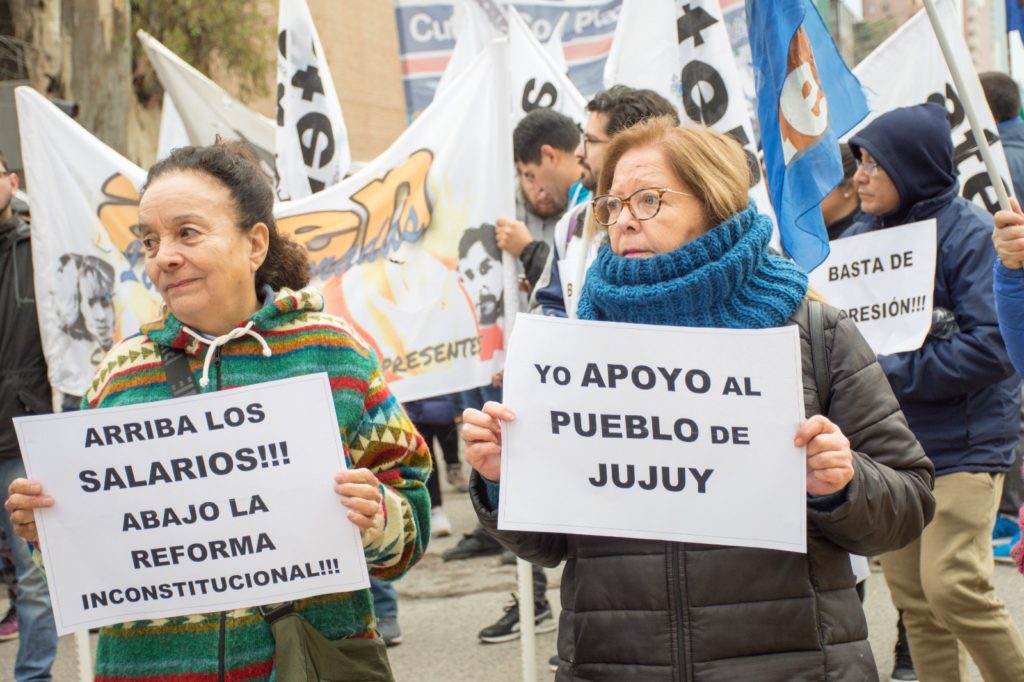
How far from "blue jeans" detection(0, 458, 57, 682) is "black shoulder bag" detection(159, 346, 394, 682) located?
9.24 ft

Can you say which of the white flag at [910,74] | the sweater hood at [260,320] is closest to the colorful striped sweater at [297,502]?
the sweater hood at [260,320]

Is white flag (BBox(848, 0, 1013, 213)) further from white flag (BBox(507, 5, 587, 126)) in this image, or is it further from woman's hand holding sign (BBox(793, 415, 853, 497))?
woman's hand holding sign (BBox(793, 415, 853, 497))

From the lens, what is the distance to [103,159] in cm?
516

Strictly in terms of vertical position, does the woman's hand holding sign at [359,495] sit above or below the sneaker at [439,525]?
above

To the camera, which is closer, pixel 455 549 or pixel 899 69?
pixel 899 69

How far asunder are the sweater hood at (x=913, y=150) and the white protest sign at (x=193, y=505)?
2.52m

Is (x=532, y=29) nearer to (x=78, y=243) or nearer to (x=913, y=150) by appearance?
(x=78, y=243)

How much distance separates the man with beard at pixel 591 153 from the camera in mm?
4332

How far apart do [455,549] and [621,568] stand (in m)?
5.17

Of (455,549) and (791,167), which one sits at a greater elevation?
(791,167)

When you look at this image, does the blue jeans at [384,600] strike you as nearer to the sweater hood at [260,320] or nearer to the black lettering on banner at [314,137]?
the black lettering on banner at [314,137]

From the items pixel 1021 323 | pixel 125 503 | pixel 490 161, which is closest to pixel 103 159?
pixel 490 161

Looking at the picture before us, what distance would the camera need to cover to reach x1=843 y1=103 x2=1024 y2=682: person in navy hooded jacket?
155 inches

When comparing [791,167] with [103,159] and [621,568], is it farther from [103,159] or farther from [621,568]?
[103,159]
